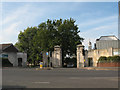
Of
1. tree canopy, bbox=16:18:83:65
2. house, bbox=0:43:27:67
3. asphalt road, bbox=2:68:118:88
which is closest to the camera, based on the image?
asphalt road, bbox=2:68:118:88

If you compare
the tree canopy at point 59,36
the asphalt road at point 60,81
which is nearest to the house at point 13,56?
the tree canopy at point 59,36

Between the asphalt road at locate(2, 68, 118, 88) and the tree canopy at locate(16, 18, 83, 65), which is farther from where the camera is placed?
the tree canopy at locate(16, 18, 83, 65)

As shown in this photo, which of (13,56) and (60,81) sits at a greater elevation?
(13,56)

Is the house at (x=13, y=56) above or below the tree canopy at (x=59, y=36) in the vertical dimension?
below

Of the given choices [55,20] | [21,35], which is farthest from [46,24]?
[21,35]

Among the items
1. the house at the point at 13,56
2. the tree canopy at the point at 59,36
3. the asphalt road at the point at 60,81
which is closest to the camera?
the asphalt road at the point at 60,81

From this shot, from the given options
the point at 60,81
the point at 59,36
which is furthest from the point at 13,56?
the point at 60,81

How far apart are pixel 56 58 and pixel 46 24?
36.5ft

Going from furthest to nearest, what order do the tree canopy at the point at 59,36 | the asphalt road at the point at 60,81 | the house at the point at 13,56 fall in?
the house at the point at 13,56, the tree canopy at the point at 59,36, the asphalt road at the point at 60,81

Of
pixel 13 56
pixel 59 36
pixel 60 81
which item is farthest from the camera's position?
pixel 13 56

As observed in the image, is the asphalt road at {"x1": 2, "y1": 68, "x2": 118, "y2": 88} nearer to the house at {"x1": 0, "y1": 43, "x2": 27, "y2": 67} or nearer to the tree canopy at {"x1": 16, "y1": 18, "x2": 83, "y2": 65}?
the tree canopy at {"x1": 16, "y1": 18, "x2": 83, "y2": 65}

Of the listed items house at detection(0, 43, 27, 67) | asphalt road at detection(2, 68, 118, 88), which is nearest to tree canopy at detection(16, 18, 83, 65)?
house at detection(0, 43, 27, 67)

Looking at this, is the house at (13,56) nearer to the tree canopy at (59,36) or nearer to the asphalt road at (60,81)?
the tree canopy at (59,36)

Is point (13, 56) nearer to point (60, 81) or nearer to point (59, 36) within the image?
point (59, 36)
